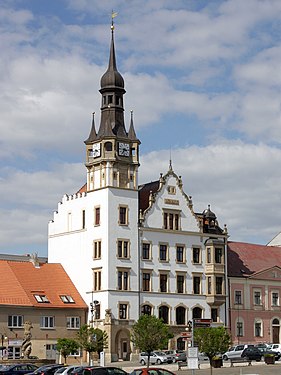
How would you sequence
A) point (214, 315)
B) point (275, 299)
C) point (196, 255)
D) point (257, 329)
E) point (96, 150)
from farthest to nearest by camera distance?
point (275, 299)
point (257, 329)
point (214, 315)
point (196, 255)
point (96, 150)

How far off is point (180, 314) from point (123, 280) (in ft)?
27.5

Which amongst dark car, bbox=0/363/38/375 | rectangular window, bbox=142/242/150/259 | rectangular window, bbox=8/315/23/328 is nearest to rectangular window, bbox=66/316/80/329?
rectangular window, bbox=8/315/23/328

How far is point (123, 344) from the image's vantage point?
86250mm

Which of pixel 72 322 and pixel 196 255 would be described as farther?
pixel 196 255

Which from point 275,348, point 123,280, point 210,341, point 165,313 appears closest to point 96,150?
point 123,280

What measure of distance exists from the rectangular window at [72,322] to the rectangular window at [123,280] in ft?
17.8

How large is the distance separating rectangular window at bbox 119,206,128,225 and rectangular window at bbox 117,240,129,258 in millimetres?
1960

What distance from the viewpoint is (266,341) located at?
322ft

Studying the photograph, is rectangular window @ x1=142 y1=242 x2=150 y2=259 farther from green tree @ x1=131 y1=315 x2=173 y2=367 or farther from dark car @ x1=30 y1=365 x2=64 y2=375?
dark car @ x1=30 y1=365 x2=64 y2=375

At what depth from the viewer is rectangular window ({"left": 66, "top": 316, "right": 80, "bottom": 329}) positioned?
86062 mm

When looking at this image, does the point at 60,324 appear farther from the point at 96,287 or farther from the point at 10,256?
the point at 10,256

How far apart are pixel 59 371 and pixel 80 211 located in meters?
42.8

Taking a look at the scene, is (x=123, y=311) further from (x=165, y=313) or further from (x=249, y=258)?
(x=249, y=258)

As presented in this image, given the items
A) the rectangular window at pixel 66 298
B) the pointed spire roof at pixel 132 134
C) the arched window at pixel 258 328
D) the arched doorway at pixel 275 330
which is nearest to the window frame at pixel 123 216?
the pointed spire roof at pixel 132 134
